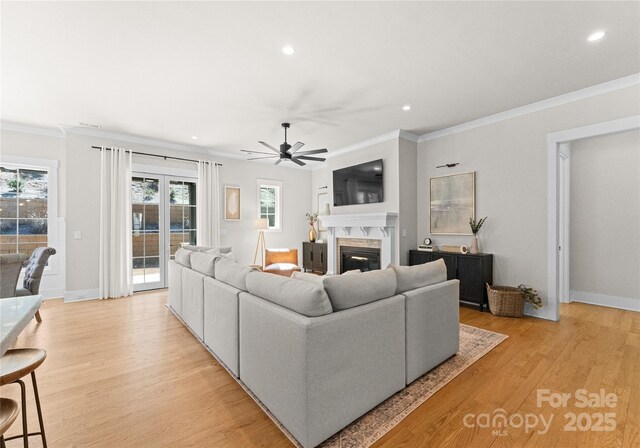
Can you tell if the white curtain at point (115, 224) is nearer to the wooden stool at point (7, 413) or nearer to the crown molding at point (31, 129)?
the crown molding at point (31, 129)

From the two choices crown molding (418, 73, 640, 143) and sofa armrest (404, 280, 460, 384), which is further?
crown molding (418, 73, 640, 143)

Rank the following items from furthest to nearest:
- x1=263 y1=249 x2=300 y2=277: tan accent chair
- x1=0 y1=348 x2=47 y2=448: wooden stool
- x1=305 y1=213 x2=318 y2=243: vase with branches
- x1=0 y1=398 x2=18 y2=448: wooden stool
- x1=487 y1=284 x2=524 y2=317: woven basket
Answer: x1=305 y1=213 x2=318 y2=243: vase with branches < x1=263 y1=249 x2=300 y2=277: tan accent chair < x1=487 y1=284 x2=524 y2=317: woven basket < x1=0 y1=348 x2=47 y2=448: wooden stool < x1=0 y1=398 x2=18 y2=448: wooden stool

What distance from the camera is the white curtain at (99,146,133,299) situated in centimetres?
493

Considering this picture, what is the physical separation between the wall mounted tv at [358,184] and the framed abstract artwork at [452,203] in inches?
36.9

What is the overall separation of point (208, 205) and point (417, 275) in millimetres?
4704

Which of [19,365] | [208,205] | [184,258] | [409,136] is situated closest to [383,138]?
[409,136]

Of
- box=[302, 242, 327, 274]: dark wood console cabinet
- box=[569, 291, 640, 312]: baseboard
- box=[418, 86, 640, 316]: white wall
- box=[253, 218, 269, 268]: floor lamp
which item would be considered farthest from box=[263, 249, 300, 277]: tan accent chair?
box=[569, 291, 640, 312]: baseboard

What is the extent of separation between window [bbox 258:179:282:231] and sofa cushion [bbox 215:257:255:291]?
13.6 ft

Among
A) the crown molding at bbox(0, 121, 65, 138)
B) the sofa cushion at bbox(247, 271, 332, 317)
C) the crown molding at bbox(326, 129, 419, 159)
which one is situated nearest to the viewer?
the sofa cushion at bbox(247, 271, 332, 317)

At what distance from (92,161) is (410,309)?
5.54 metres

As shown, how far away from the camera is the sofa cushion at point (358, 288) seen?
1.83 meters

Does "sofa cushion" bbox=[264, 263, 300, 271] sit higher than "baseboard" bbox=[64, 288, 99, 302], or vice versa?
"sofa cushion" bbox=[264, 263, 300, 271]

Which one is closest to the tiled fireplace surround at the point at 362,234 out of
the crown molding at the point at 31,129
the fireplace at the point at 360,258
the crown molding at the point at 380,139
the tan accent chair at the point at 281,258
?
the fireplace at the point at 360,258

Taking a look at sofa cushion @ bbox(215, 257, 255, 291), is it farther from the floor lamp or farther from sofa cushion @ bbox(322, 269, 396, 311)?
the floor lamp
